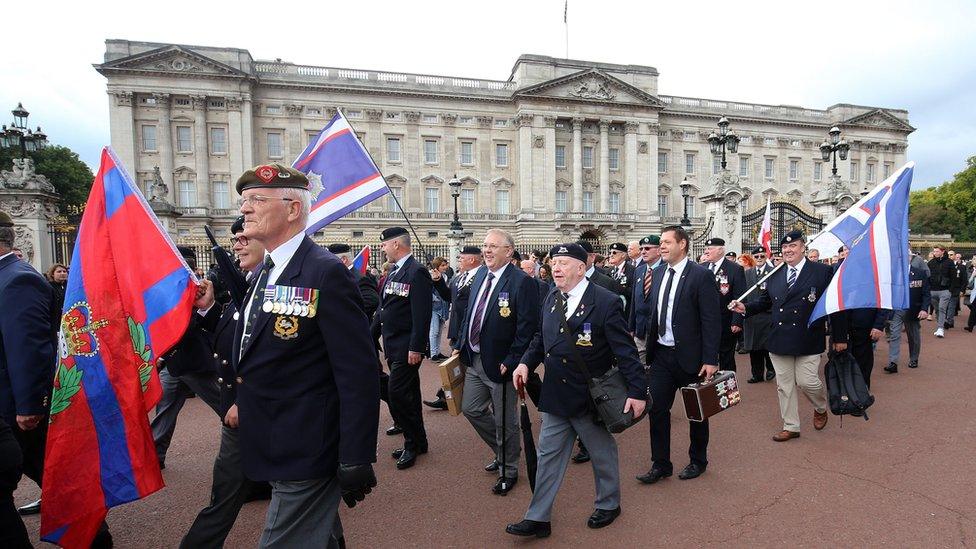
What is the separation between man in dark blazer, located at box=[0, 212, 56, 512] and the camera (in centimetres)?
334

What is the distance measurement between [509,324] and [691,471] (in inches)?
86.5

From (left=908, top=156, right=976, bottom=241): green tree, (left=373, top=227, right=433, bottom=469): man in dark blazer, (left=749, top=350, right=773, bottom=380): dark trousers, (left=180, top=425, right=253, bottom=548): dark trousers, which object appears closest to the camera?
(left=180, top=425, right=253, bottom=548): dark trousers

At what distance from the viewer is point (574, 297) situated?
13.1ft

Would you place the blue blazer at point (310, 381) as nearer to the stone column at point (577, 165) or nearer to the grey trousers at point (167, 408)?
the grey trousers at point (167, 408)

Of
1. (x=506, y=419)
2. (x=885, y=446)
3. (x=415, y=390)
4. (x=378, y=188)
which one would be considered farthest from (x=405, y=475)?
(x=885, y=446)

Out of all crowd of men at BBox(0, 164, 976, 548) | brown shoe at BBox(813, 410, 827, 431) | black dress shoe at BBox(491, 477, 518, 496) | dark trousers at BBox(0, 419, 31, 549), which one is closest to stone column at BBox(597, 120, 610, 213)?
crowd of men at BBox(0, 164, 976, 548)

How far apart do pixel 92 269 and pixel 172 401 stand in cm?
209

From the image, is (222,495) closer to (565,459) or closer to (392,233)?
(565,459)

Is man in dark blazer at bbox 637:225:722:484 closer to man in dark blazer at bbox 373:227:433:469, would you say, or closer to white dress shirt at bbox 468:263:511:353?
white dress shirt at bbox 468:263:511:353

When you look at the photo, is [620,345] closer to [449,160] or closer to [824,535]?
[824,535]

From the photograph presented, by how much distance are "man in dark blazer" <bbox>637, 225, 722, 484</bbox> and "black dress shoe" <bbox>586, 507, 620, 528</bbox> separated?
2.71ft

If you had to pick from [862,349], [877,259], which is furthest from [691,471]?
[862,349]

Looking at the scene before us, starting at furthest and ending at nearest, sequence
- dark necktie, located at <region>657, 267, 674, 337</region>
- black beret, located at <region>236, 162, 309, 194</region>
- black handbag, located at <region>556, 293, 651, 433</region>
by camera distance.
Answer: dark necktie, located at <region>657, 267, 674, 337</region> < black handbag, located at <region>556, 293, 651, 433</region> < black beret, located at <region>236, 162, 309, 194</region>

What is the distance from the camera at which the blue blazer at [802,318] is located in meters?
5.61
